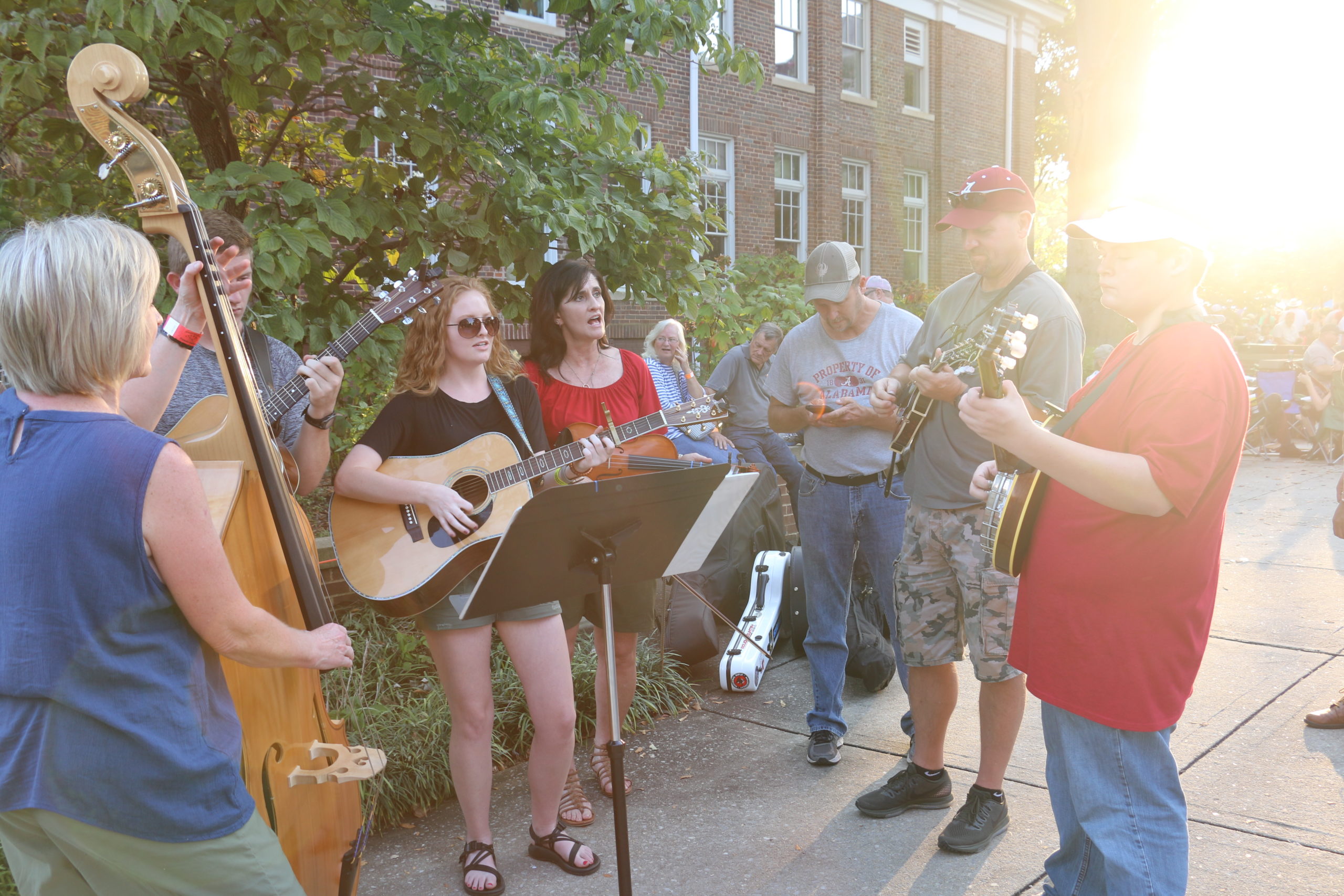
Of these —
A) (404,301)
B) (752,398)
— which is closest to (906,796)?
(404,301)

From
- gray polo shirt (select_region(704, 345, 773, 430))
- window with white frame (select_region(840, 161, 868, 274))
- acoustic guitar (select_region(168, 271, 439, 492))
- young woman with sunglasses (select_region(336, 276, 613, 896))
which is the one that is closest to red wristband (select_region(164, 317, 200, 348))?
acoustic guitar (select_region(168, 271, 439, 492))

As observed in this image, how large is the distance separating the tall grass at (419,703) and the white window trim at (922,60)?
18.7 meters

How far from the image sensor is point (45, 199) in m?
3.88

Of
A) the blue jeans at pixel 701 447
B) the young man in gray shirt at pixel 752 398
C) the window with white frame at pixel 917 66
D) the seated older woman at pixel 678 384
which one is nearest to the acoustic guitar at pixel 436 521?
the seated older woman at pixel 678 384

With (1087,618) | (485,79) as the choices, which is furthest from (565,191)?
(1087,618)

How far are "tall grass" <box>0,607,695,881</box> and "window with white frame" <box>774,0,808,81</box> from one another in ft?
51.5

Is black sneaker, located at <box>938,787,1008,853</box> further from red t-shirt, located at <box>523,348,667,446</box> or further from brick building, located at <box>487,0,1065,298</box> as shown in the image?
brick building, located at <box>487,0,1065,298</box>

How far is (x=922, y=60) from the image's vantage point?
20844 millimetres

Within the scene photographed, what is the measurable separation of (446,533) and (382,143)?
193cm

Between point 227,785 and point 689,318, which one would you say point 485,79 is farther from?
point 227,785

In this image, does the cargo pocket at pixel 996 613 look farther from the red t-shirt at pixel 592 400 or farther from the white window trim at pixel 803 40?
the white window trim at pixel 803 40

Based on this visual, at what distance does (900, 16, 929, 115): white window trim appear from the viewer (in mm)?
20609

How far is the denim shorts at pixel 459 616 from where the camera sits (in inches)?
117

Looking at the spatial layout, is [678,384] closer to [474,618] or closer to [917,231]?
[474,618]
